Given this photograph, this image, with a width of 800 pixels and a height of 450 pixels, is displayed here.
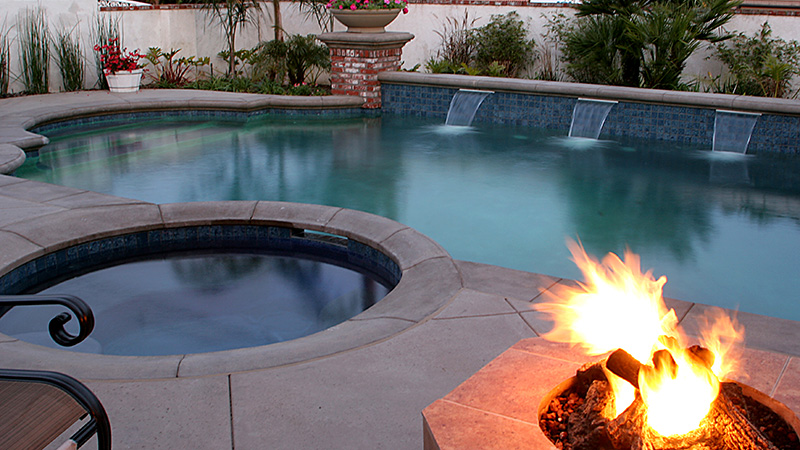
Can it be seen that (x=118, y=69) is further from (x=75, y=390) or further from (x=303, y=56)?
(x=75, y=390)

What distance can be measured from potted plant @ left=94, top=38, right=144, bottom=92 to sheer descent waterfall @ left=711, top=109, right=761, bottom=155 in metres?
8.88

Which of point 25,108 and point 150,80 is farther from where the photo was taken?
point 150,80

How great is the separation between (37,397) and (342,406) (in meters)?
1.11

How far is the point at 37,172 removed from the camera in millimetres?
7430

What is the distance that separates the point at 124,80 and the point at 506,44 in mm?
6391

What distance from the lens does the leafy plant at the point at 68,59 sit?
37.1ft

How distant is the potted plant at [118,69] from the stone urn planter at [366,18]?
351 cm

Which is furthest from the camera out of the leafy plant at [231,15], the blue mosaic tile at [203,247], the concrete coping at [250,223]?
the leafy plant at [231,15]

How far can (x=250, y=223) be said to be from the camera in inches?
207

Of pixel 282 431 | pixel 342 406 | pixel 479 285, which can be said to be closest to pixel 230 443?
pixel 282 431

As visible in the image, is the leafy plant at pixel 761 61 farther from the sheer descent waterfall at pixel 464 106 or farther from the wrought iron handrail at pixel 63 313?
the wrought iron handrail at pixel 63 313

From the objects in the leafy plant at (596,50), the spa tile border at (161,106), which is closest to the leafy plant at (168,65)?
the spa tile border at (161,106)

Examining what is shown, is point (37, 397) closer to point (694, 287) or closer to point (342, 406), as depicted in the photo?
point (342, 406)

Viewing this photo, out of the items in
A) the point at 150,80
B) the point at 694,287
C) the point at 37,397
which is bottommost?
the point at 694,287
